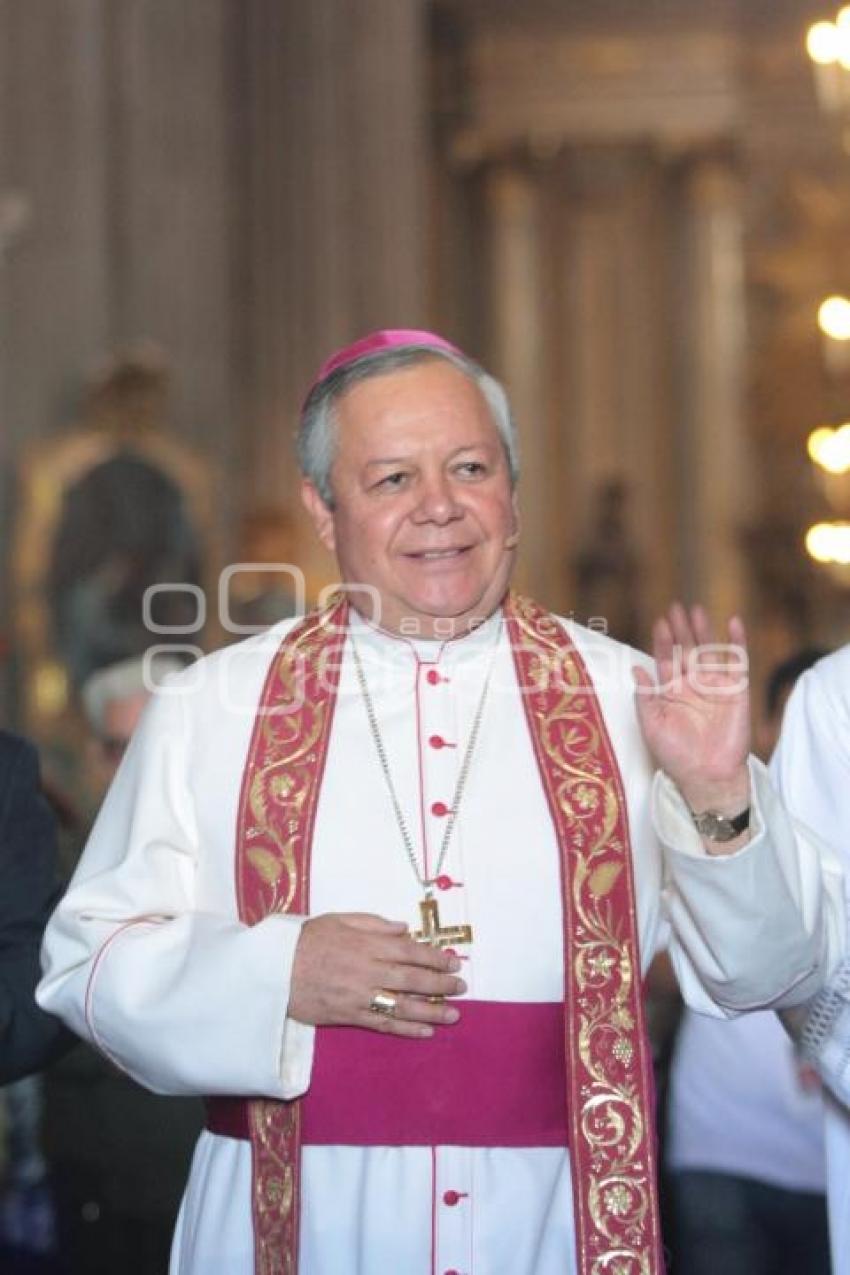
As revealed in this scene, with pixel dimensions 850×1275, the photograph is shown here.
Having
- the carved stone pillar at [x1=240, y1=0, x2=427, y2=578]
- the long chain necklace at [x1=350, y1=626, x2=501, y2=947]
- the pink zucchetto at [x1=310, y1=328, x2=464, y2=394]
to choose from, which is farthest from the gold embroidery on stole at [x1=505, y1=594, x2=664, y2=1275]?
the carved stone pillar at [x1=240, y1=0, x2=427, y2=578]

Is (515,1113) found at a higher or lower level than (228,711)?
lower

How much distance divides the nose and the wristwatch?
59cm

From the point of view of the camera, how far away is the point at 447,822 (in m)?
3.16

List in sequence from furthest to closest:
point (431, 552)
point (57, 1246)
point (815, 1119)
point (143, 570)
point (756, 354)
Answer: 1. point (756, 354)
2. point (143, 570)
3. point (57, 1246)
4. point (815, 1119)
5. point (431, 552)

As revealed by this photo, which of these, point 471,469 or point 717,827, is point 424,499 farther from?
point 717,827

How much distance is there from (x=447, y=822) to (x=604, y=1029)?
1.20 ft

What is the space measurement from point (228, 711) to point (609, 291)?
46.2 ft

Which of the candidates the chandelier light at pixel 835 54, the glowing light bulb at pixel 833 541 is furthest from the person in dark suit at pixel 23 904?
the glowing light bulb at pixel 833 541

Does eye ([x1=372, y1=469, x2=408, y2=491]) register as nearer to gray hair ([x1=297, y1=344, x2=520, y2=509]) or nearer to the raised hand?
gray hair ([x1=297, y1=344, x2=520, y2=509])

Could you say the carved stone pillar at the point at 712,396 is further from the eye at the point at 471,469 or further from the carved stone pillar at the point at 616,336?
the eye at the point at 471,469

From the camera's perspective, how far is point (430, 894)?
3.08 metres

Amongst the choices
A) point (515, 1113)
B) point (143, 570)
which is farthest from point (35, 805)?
point (143, 570)

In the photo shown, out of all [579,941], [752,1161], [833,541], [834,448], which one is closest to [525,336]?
[833,541]

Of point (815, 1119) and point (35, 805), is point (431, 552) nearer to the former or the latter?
point (35, 805)
